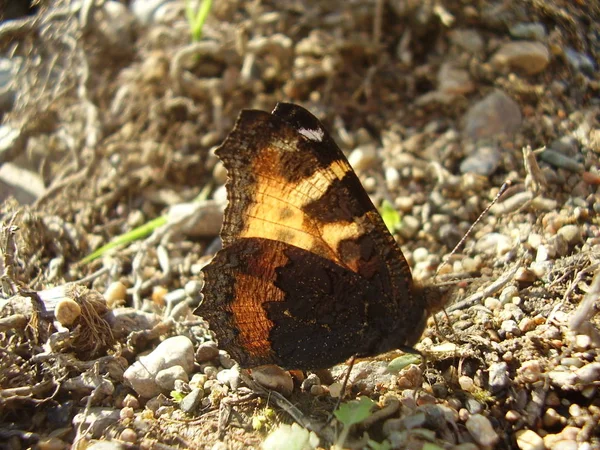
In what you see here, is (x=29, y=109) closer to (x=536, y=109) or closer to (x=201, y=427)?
(x=201, y=427)

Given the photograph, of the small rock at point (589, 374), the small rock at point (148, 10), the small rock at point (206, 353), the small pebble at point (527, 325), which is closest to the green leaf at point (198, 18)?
the small rock at point (148, 10)

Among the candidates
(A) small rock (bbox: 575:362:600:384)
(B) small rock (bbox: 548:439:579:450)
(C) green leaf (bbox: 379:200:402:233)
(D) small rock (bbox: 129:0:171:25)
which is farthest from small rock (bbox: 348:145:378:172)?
(D) small rock (bbox: 129:0:171:25)

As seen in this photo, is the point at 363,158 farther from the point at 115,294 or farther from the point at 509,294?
the point at 115,294

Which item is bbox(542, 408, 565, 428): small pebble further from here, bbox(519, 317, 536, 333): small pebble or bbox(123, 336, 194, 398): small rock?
bbox(123, 336, 194, 398): small rock

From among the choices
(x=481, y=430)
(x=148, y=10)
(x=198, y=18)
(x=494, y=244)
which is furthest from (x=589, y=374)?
(x=148, y=10)

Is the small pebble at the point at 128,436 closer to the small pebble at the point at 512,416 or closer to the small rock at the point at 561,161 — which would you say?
the small pebble at the point at 512,416
